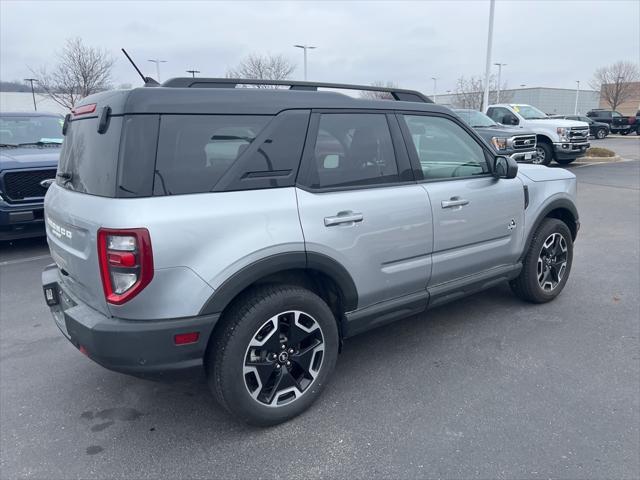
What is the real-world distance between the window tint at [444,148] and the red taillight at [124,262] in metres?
2.00

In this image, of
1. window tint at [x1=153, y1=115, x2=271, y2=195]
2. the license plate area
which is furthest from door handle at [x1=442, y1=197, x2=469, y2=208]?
the license plate area

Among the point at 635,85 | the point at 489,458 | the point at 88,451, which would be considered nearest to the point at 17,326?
the point at 88,451

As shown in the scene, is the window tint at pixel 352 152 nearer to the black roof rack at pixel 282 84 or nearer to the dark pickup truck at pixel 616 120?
the black roof rack at pixel 282 84

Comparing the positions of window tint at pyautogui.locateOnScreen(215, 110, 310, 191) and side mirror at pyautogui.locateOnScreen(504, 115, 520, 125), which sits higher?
side mirror at pyautogui.locateOnScreen(504, 115, 520, 125)

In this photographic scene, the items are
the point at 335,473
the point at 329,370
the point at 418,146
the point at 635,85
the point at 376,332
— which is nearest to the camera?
the point at 335,473

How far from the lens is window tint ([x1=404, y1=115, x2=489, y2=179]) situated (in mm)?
3479

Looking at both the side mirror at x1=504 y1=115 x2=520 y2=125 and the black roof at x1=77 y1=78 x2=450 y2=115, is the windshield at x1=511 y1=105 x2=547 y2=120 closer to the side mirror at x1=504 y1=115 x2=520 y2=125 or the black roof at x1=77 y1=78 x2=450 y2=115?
the side mirror at x1=504 y1=115 x2=520 y2=125

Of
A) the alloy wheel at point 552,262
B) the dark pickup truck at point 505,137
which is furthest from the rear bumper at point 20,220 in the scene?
the dark pickup truck at point 505,137

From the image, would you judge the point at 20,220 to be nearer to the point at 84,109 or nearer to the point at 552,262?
the point at 84,109

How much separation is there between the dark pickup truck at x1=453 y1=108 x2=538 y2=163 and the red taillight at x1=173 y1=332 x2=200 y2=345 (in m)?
11.5

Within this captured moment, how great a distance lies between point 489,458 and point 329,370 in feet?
3.29

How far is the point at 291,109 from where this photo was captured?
9.25 ft

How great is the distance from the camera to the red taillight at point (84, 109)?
2.69 metres

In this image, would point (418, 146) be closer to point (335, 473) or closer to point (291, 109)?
point (291, 109)
